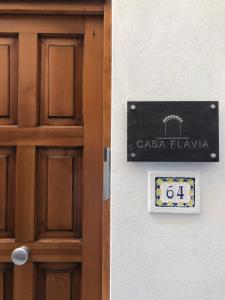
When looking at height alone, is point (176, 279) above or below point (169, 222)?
below

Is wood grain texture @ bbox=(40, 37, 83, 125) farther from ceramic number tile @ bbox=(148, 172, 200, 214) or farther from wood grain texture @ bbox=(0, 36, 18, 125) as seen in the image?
ceramic number tile @ bbox=(148, 172, 200, 214)

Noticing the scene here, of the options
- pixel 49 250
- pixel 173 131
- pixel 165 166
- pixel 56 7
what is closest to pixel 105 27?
pixel 56 7

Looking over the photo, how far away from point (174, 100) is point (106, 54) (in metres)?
0.32

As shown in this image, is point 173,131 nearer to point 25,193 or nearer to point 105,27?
point 105,27

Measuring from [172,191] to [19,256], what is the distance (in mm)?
656

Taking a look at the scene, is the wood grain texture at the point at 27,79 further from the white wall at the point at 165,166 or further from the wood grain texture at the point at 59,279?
the wood grain texture at the point at 59,279

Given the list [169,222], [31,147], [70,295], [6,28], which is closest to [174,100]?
[169,222]

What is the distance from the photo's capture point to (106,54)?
4.04 ft

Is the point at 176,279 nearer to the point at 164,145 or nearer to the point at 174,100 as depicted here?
the point at 164,145

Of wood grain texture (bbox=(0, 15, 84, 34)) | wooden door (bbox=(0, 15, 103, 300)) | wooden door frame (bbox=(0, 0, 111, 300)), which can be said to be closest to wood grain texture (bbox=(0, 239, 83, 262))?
wooden door (bbox=(0, 15, 103, 300))

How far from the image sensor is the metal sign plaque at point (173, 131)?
1.16 meters

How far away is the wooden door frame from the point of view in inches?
48.4

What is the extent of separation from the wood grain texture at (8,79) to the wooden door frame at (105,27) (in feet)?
0.43

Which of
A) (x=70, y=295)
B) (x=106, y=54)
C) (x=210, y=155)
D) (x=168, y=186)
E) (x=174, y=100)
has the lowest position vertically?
(x=70, y=295)
